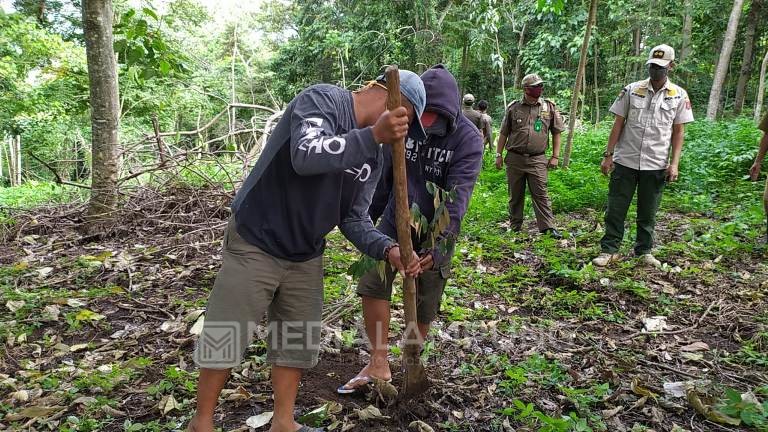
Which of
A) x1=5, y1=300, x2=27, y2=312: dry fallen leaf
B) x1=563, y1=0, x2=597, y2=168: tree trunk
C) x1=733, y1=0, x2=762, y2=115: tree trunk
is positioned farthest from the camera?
x1=733, y1=0, x2=762, y2=115: tree trunk

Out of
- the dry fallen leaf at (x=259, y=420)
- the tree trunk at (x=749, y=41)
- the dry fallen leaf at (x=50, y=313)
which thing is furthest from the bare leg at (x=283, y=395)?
the tree trunk at (x=749, y=41)

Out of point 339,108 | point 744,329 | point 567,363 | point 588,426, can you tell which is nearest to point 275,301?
point 339,108

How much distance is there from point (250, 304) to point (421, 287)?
108cm

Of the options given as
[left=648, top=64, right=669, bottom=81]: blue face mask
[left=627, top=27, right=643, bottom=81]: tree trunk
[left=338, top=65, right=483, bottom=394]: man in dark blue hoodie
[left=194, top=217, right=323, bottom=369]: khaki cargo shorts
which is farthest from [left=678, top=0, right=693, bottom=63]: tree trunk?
[left=194, top=217, right=323, bottom=369]: khaki cargo shorts

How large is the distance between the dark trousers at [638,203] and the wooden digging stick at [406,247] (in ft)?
10.6

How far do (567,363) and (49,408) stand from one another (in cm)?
300

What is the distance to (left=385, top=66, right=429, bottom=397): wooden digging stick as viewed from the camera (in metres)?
1.85

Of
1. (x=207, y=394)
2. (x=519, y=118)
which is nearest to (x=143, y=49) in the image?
(x=207, y=394)

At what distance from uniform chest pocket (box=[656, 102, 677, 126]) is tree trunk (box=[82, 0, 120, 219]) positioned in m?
5.55

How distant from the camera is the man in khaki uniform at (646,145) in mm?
4660

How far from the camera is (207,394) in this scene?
2086 millimetres

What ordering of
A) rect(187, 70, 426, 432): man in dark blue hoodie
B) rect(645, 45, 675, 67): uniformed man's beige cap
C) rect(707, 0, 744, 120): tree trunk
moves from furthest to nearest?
1. rect(707, 0, 744, 120): tree trunk
2. rect(645, 45, 675, 67): uniformed man's beige cap
3. rect(187, 70, 426, 432): man in dark blue hoodie

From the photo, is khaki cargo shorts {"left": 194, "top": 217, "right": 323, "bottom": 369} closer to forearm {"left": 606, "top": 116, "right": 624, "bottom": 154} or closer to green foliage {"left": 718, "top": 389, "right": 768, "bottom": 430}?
green foliage {"left": 718, "top": 389, "right": 768, "bottom": 430}

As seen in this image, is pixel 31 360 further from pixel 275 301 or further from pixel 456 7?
pixel 456 7
